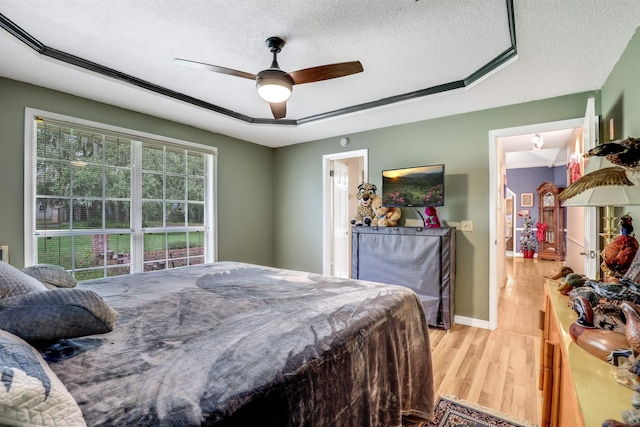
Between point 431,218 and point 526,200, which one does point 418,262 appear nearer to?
point 431,218

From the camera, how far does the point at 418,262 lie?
3164mm

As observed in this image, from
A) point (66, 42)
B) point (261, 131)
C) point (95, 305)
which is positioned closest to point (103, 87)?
point (66, 42)

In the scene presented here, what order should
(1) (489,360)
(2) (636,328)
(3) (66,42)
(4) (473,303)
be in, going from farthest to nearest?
(4) (473,303) < (1) (489,360) < (3) (66,42) < (2) (636,328)

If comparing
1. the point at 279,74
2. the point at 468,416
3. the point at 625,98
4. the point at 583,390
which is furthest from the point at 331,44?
the point at 468,416

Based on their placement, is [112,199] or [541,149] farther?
[541,149]

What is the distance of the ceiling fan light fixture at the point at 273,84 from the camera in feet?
6.32

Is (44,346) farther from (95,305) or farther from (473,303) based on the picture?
(473,303)

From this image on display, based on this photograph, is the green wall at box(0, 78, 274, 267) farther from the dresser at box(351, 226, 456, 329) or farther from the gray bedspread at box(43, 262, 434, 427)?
the dresser at box(351, 226, 456, 329)

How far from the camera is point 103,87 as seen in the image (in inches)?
102

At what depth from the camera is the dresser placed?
3.05 metres

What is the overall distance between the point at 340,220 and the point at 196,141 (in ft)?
8.15

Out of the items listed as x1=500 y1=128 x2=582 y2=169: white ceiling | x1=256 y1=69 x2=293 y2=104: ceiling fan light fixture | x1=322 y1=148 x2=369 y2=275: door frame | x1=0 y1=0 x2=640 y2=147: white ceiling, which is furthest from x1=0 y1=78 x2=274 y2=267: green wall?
x1=500 y1=128 x2=582 y2=169: white ceiling

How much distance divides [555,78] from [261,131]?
3249mm

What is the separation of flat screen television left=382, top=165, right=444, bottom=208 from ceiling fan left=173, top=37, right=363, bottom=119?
1702 mm
